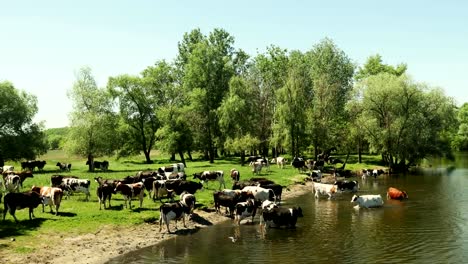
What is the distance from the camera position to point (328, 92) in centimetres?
6925

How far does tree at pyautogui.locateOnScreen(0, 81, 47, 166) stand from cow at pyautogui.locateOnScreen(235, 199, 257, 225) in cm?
4462

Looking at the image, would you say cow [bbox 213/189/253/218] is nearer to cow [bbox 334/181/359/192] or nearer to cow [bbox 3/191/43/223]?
cow [bbox 3/191/43/223]

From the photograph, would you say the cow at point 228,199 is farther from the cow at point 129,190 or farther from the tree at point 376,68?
the tree at point 376,68

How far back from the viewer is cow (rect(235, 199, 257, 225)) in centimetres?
2717

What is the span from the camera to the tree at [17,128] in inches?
2359

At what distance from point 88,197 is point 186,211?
10.4m

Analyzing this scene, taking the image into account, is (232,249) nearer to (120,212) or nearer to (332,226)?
(332,226)

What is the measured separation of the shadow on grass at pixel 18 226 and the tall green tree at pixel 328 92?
48506 mm

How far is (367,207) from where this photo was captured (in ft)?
104

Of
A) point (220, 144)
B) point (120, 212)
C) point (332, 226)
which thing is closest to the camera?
point (332, 226)

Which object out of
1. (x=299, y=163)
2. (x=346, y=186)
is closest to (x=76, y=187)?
(x=346, y=186)

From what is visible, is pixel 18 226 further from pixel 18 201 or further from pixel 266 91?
pixel 266 91

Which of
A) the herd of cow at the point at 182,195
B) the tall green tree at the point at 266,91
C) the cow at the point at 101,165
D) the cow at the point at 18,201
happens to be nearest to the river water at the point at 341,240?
the herd of cow at the point at 182,195

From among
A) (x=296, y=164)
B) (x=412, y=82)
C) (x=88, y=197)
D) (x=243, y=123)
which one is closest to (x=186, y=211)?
(x=88, y=197)
